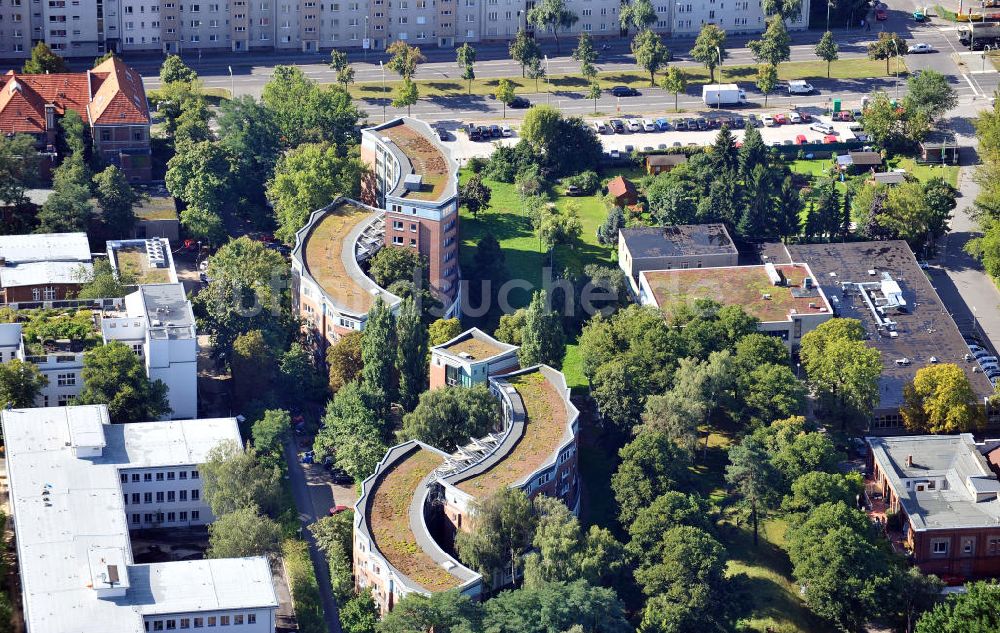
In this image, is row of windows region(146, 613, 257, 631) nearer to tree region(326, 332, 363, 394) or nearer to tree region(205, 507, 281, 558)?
tree region(205, 507, 281, 558)

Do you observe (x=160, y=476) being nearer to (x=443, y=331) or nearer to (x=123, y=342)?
(x=123, y=342)

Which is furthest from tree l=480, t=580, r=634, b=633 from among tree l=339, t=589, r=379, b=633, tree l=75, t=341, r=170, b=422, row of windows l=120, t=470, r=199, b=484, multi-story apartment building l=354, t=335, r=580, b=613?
tree l=75, t=341, r=170, b=422

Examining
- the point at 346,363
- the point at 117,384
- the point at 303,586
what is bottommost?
the point at 303,586

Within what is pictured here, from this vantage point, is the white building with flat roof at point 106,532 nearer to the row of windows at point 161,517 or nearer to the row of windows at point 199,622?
the row of windows at point 199,622

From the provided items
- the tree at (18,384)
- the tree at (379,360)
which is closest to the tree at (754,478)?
the tree at (379,360)

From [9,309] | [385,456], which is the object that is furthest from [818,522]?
[9,309]

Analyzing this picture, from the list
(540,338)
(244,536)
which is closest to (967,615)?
(540,338)
